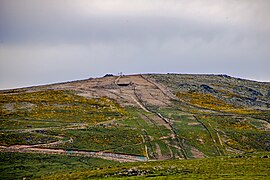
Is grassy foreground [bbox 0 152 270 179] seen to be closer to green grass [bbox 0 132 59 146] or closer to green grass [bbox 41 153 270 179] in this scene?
green grass [bbox 41 153 270 179]

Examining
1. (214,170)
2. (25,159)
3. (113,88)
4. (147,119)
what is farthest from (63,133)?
(113,88)

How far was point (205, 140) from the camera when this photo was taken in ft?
332

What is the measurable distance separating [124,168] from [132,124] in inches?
1766

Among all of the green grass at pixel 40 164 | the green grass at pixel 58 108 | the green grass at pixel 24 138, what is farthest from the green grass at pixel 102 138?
the green grass at pixel 58 108

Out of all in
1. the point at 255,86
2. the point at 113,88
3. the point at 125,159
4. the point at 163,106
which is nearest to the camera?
the point at 125,159

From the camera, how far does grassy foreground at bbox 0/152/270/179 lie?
57.4m

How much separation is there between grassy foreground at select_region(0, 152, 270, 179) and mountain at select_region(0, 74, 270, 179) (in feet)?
1.31

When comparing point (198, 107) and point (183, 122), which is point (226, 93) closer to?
point (198, 107)

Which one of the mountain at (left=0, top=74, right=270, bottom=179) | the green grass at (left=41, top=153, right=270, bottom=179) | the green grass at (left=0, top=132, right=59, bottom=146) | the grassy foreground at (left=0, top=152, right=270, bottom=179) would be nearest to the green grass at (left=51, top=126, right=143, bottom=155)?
the mountain at (left=0, top=74, right=270, bottom=179)

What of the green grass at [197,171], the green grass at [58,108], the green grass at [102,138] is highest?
the green grass at [58,108]

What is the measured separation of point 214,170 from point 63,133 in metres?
45.6

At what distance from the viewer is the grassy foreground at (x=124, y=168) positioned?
188 feet

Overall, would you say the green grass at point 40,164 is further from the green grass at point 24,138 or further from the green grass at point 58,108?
the green grass at point 58,108

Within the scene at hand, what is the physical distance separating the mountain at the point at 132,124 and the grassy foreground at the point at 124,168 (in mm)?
398
